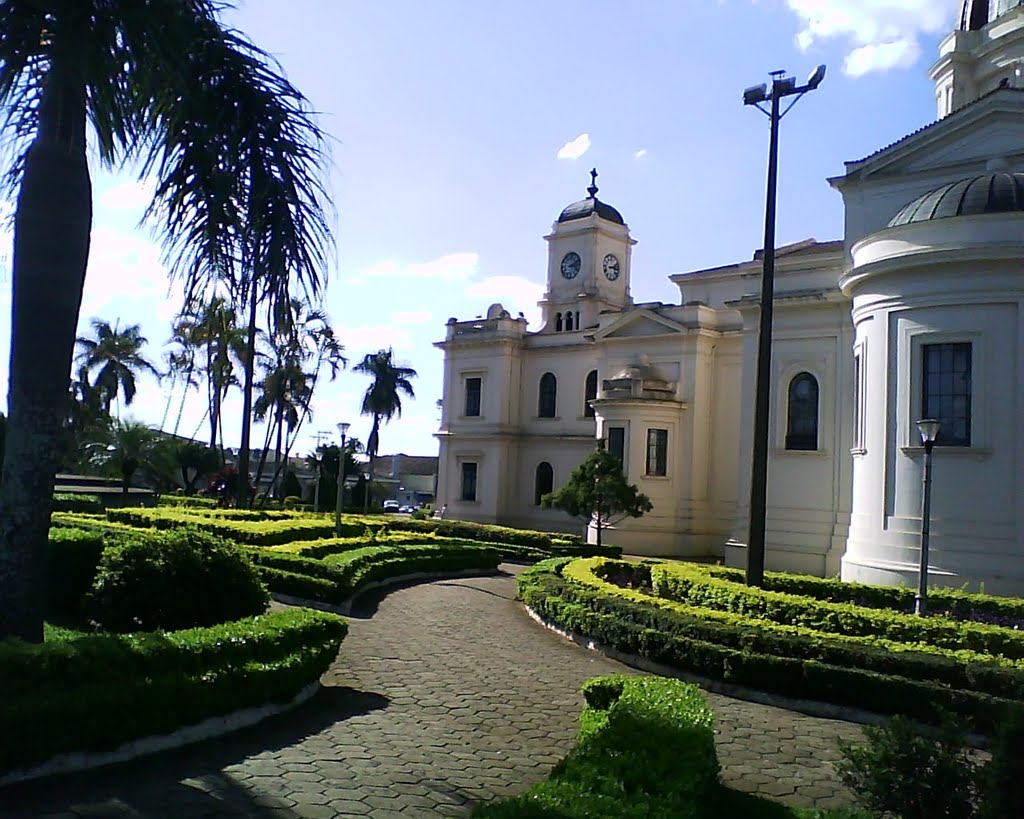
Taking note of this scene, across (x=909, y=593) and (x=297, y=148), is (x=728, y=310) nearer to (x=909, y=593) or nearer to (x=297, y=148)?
(x=909, y=593)

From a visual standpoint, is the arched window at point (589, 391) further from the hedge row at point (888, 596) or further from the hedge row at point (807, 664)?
the hedge row at point (807, 664)

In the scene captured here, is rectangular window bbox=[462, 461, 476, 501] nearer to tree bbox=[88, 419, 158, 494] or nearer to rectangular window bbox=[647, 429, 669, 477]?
rectangular window bbox=[647, 429, 669, 477]

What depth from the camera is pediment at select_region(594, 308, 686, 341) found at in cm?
3146

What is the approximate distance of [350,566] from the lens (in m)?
16.1

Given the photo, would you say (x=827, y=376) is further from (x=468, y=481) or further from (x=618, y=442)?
(x=468, y=481)

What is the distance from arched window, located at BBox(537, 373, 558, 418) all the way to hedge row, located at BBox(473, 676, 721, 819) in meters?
30.8

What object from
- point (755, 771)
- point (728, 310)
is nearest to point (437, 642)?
point (755, 771)

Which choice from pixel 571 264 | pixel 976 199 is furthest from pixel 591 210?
pixel 976 199

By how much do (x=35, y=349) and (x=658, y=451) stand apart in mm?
25311

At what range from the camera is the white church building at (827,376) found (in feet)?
56.0

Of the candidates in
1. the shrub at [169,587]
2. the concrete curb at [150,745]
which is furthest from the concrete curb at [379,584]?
the concrete curb at [150,745]

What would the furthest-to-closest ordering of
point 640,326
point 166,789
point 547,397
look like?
point 547,397, point 640,326, point 166,789

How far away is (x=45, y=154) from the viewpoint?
7.27 metres

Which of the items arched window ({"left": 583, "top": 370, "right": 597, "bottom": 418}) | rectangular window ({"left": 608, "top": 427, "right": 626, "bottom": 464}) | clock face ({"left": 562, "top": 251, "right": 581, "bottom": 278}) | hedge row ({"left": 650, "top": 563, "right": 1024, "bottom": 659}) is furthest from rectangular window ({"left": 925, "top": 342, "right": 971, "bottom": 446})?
clock face ({"left": 562, "top": 251, "right": 581, "bottom": 278})
